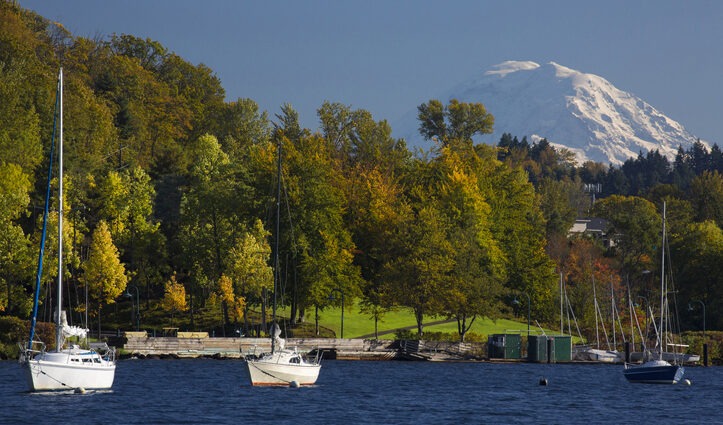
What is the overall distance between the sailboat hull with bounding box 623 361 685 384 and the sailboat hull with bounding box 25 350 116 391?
43.6 metres

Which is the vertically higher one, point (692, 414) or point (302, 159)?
point (302, 159)

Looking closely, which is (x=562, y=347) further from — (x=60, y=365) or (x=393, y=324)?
→ (x=60, y=365)

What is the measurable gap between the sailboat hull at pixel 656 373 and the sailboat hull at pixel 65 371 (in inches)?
1718

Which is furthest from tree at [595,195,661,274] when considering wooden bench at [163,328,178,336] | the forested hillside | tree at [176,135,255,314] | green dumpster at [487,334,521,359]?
wooden bench at [163,328,178,336]

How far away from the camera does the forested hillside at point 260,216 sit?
11481 cm

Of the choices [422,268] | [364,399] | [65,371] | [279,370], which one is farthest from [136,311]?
[65,371]

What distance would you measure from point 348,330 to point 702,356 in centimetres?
3728

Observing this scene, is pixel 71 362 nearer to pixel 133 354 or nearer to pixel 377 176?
pixel 133 354

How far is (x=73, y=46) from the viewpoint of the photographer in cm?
17050

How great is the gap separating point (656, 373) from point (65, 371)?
47.4 meters

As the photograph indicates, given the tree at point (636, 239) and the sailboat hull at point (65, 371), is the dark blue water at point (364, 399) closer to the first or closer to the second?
the sailboat hull at point (65, 371)

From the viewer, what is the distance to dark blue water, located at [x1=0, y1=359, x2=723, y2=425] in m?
60.6

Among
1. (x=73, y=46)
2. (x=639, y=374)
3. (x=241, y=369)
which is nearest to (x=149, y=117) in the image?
(x=73, y=46)

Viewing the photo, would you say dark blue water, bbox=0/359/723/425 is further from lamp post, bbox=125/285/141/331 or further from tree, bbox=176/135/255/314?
tree, bbox=176/135/255/314
